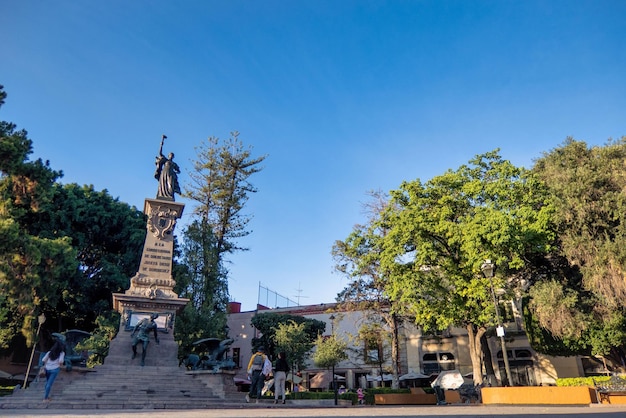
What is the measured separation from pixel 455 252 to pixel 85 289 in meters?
22.7

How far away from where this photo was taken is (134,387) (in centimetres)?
1495

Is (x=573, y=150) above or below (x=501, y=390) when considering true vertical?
above

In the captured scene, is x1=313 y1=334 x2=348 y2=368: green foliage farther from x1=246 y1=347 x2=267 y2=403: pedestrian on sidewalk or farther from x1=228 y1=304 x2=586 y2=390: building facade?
x1=246 y1=347 x2=267 y2=403: pedestrian on sidewalk

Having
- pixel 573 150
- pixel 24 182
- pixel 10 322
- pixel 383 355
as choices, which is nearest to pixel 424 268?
pixel 573 150

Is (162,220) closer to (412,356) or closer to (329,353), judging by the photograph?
(329,353)

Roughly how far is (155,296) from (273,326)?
17.5 meters

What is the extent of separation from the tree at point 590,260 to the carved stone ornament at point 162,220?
18.1 meters

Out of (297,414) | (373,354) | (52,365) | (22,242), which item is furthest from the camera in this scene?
(373,354)

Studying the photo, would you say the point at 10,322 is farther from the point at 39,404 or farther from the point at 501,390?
the point at 501,390

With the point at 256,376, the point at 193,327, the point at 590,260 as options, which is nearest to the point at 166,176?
the point at 193,327

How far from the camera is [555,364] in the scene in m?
31.0

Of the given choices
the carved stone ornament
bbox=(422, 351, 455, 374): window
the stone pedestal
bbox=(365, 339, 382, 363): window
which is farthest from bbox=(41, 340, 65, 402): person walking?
bbox=(422, 351, 455, 374): window

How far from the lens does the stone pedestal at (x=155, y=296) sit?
1841 centimetres

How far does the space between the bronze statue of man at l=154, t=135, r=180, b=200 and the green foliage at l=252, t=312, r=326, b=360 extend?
15.8m
